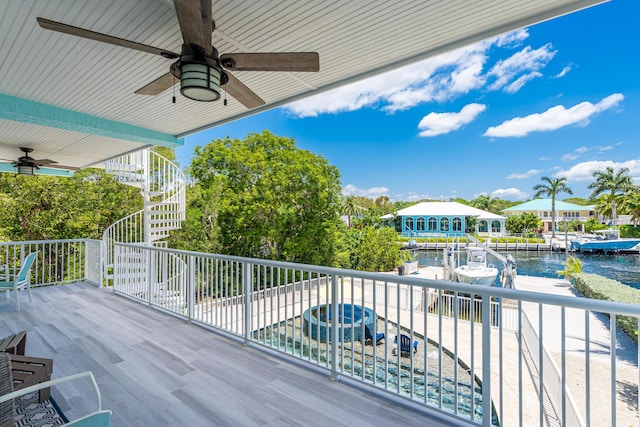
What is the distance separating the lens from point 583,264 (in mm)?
20094

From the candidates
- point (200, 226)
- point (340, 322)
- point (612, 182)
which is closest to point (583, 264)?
point (612, 182)

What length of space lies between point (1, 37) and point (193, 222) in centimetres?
1275

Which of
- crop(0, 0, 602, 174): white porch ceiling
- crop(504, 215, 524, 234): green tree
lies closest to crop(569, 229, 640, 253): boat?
crop(504, 215, 524, 234): green tree

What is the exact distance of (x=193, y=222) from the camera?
47.3ft

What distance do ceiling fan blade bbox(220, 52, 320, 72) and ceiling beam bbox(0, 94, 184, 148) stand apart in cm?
297

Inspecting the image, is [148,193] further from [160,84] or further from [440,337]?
[440,337]

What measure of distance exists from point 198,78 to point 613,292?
11551mm

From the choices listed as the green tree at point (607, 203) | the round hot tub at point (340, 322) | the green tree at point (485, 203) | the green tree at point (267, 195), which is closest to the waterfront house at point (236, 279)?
the round hot tub at point (340, 322)

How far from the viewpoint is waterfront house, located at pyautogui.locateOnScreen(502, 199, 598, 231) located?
33022 millimetres

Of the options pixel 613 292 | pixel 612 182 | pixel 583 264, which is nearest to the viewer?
pixel 613 292

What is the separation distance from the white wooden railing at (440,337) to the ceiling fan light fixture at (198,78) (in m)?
1.51

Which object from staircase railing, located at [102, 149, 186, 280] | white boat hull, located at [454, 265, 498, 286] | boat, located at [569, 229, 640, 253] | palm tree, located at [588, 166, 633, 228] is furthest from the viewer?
palm tree, located at [588, 166, 633, 228]

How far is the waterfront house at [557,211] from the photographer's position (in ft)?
108

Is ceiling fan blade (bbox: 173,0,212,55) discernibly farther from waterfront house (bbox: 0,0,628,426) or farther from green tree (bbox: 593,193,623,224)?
green tree (bbox: 593,193,623,224)
